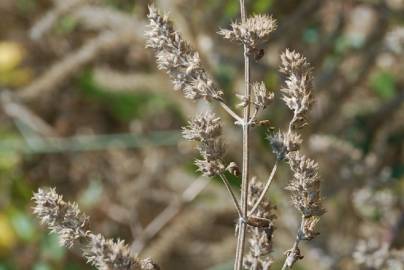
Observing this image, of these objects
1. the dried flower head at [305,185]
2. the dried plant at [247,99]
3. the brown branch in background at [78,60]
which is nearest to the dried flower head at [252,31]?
the dried plant at [247,99]

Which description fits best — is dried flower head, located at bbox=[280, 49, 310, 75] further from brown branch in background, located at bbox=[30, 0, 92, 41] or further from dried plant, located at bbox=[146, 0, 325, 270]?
brown branch in background, located at bbox=[30, 0, 92, 41]

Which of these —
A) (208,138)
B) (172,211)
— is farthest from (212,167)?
(172,211)

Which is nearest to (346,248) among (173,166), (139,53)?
(173,166)

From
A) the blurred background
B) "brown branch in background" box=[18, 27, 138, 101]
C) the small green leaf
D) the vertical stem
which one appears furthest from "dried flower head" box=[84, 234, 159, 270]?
the small green leaf

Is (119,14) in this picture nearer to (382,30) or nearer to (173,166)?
(173,166)

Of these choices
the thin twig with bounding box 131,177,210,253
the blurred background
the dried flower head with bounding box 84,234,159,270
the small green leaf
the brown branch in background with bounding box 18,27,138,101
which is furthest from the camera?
the small green leaf

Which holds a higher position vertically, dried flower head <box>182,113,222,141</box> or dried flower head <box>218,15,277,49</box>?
dried flower head <box>218,15,277,49</box>
